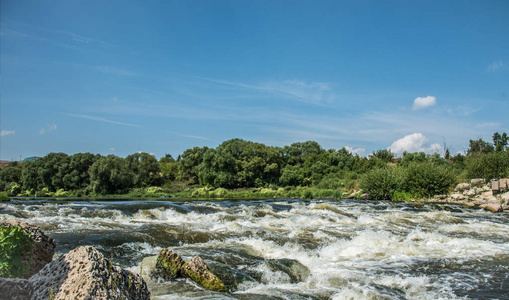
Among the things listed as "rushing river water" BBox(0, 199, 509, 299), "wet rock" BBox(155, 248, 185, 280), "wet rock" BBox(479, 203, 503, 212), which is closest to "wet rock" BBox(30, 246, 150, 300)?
"rushing river water" BBox(0, 199, 509, 299)

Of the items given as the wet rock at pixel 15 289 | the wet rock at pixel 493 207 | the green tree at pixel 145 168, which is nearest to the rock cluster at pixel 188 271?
the wet rock at pixel 15 289

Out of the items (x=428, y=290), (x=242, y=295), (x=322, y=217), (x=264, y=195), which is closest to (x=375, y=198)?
(x=264, y=195)

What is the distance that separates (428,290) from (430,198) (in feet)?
95.0

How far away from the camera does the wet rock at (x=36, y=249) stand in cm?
394

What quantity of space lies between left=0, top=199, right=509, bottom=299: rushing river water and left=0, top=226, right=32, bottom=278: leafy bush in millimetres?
988

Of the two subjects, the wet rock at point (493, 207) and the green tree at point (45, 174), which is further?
the green tree at point (45, 174)

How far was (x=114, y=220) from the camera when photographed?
14969 mm

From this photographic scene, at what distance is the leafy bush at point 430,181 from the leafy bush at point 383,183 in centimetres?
147

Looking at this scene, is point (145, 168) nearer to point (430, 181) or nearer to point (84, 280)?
point (430, 181)

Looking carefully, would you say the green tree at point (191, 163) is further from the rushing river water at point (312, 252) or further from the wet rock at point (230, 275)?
the wet rock at point (230, 275)

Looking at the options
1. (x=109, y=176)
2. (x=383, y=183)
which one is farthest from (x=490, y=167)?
(x=109, y=176)

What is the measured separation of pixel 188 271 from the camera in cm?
625

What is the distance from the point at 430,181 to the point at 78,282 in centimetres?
3526

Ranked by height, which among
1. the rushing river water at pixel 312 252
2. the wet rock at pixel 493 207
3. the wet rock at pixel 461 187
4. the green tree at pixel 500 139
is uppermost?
the green tree at pixel 500 139
